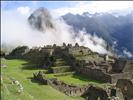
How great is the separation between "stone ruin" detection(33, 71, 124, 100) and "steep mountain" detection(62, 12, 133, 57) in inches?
2568

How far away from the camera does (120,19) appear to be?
13288 centimetres

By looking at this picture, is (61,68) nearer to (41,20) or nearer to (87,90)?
(87,90)

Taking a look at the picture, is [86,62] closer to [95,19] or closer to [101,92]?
[101,92]

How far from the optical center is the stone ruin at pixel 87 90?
117ft

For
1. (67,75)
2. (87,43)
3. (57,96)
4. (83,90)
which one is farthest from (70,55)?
(87,43)

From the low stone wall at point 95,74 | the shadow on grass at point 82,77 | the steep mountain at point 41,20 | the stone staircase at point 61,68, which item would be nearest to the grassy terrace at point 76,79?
the shadow on grass at point 82,77

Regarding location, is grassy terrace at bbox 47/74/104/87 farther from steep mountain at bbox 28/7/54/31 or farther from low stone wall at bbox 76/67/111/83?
steep mountain at bbox 28/7/54/31

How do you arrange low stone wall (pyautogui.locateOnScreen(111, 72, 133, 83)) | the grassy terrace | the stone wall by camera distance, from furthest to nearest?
low stone wall (pyautogui.locateOnScreen(111, 72, 133, 83)) → the grassy terrace → the stone wall

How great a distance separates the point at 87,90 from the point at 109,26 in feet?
307

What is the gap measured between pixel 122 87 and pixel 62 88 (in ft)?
20.0

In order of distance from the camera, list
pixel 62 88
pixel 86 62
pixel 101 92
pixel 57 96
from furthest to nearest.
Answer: pixel 86 62
pixel 62 88
pixel 101 92
pixel 57 96

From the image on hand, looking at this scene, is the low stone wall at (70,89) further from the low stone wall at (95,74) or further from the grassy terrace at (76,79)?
the low stone wall at (95,74)

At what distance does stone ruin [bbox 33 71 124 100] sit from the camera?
117ft

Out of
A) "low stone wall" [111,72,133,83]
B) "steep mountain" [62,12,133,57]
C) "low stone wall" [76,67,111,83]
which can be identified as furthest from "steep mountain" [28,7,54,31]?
"low stone wall" [111,72,133,83]
